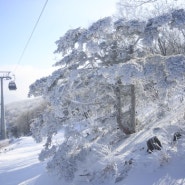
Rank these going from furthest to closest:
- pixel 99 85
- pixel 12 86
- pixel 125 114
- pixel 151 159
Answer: pixel 12 86 → pixel 125 114 → pixel 99 85 → pixel 151 159

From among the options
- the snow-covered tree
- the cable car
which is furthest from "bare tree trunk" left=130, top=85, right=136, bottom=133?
the cable car

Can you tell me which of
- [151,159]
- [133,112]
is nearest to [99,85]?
[133,112]

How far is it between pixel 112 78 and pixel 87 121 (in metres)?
2.62

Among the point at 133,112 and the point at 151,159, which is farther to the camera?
the point at 133,112

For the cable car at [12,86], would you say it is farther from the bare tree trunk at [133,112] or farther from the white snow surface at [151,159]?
the bare tree trunk at [133,112]

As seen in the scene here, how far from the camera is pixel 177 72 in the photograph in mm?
7352

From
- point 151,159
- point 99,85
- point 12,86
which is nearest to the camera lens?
point 151,159

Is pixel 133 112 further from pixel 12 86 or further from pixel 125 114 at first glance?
pixel 12 86

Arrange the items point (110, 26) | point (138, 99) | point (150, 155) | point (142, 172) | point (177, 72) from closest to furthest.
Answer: point (177, 72)
point (142, 172)
point (150, 155)
point (110, 26)
point (138, 99)

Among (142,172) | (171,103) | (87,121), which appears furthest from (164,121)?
(142,172)

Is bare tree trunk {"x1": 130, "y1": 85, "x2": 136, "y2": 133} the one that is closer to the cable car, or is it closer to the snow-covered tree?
the snow-covered tree

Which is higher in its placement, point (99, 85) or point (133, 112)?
point (99, 85)

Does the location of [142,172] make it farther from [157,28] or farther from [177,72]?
[157,28]

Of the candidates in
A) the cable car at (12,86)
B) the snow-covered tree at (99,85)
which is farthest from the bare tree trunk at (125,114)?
the cable car at (12,86)
